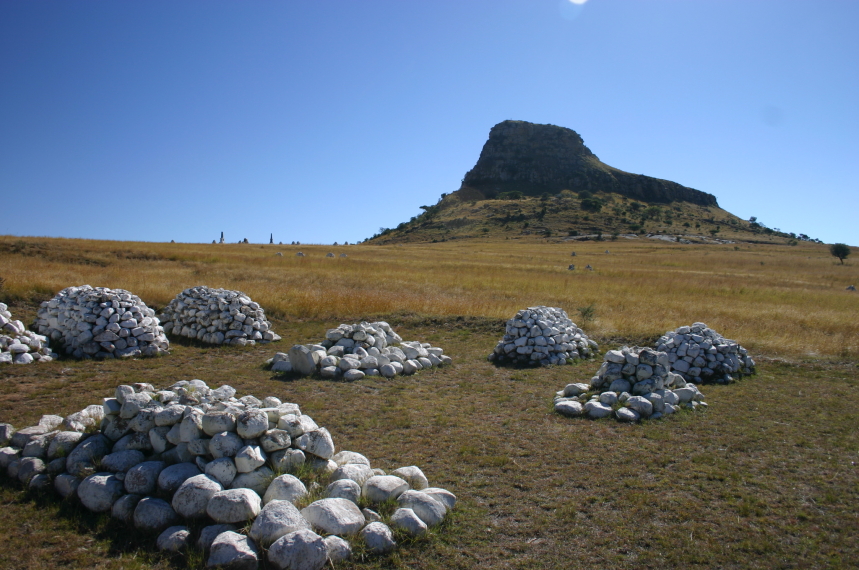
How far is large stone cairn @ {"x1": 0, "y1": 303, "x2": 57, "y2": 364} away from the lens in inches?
428

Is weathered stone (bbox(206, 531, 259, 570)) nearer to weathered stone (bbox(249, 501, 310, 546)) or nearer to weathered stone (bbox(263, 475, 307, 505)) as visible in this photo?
weathered stone (bbox(249, 501, 310, 546))

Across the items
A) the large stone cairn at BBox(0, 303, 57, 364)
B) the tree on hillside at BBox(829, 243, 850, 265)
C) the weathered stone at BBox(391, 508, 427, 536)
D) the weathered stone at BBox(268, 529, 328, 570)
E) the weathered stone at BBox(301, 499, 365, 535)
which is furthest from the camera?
the tree on hillside at BBox(829, 243, 850, 265)

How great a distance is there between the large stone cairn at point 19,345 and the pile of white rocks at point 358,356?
5166mm

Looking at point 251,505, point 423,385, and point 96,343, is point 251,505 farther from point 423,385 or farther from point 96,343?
point 96,343

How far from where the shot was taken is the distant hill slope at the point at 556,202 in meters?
100

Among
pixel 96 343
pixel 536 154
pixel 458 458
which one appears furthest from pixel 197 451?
pixel 536 154

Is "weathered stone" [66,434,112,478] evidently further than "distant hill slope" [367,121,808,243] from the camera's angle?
No

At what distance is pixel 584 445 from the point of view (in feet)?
23.6

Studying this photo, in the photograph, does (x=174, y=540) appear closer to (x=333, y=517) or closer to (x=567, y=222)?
(x=333, y=517)

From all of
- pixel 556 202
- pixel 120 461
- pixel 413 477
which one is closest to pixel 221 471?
pixel 120 461

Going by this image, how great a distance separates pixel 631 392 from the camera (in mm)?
9414

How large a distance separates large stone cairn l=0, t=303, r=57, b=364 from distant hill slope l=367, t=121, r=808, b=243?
83.0 meters

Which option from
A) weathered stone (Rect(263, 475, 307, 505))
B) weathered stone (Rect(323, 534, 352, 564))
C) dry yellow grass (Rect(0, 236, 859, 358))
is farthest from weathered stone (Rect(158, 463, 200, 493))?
dry yellow grass (Rect(0, 236, 859, 358))

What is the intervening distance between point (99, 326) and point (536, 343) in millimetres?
11025
